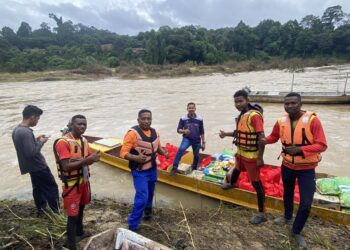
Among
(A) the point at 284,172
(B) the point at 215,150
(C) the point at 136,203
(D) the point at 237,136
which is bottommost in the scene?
(B) the point at 215,150

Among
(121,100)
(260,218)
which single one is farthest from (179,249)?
(121,100)

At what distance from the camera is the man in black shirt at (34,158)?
13.2ft

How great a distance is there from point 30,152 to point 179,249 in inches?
94.5

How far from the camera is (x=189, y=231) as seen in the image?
12.1 feet

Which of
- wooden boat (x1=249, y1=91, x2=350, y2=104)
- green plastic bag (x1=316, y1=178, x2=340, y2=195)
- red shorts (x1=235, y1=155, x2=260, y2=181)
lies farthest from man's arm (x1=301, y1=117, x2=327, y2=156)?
wooden boat (x1=249, y1=91, x2=350, y2=104)

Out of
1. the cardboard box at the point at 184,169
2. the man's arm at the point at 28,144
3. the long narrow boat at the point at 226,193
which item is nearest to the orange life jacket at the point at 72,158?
the man's arm at the point at 28,144

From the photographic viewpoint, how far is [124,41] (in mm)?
82812

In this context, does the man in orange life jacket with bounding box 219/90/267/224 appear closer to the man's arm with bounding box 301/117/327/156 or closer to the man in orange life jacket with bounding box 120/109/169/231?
the man's arm with bounding box 301/117/327/156

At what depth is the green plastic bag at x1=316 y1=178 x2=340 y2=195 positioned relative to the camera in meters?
5.09

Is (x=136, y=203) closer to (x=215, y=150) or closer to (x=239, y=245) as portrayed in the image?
(x=239, y=245)

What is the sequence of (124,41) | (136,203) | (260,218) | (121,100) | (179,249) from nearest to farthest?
(179,249) < (136,203) < (260,218) < (121,100) < (124,41)

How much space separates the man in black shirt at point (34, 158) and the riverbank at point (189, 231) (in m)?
0.28

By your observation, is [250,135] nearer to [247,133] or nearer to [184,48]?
[247,133]

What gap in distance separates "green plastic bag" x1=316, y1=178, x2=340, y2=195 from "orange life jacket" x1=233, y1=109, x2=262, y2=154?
200 centimetres
